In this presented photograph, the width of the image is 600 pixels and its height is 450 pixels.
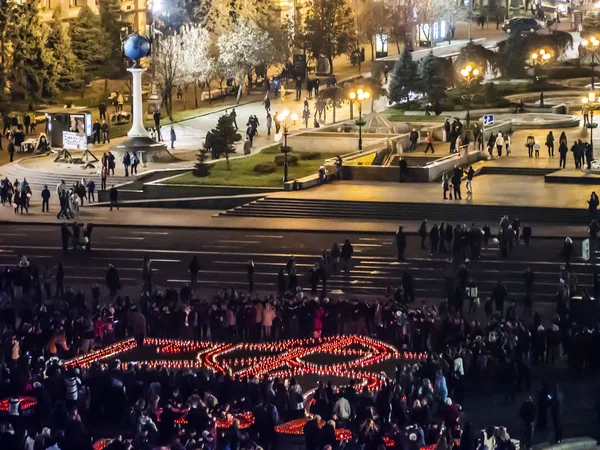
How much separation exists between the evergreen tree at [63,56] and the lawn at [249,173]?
2298 centimetres

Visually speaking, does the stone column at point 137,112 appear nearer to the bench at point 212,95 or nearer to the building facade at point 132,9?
the building facade at point 132,9

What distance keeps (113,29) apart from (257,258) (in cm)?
4687

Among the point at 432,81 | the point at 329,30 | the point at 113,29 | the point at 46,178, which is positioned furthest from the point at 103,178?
the point at 329,30

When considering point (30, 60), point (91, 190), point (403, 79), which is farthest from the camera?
point (30, 60)

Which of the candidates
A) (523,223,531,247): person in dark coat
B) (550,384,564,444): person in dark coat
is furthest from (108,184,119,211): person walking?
(550,384,564,444): person in dark coat

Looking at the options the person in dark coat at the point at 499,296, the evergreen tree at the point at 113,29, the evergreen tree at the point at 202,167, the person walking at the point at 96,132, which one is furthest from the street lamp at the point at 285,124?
the person in dark coat at the point at 499,296

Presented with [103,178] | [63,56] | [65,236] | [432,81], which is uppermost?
[63,56]

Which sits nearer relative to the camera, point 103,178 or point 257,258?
point 257,258

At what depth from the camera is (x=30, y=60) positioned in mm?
75312

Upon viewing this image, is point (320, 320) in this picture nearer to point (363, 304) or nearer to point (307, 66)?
point (363, 304)

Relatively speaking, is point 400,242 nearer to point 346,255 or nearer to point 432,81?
point 346,255

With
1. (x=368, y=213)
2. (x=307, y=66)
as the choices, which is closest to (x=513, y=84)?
(x=307, y=66)

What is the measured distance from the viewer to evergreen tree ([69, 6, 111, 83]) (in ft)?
261

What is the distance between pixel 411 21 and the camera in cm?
9550
